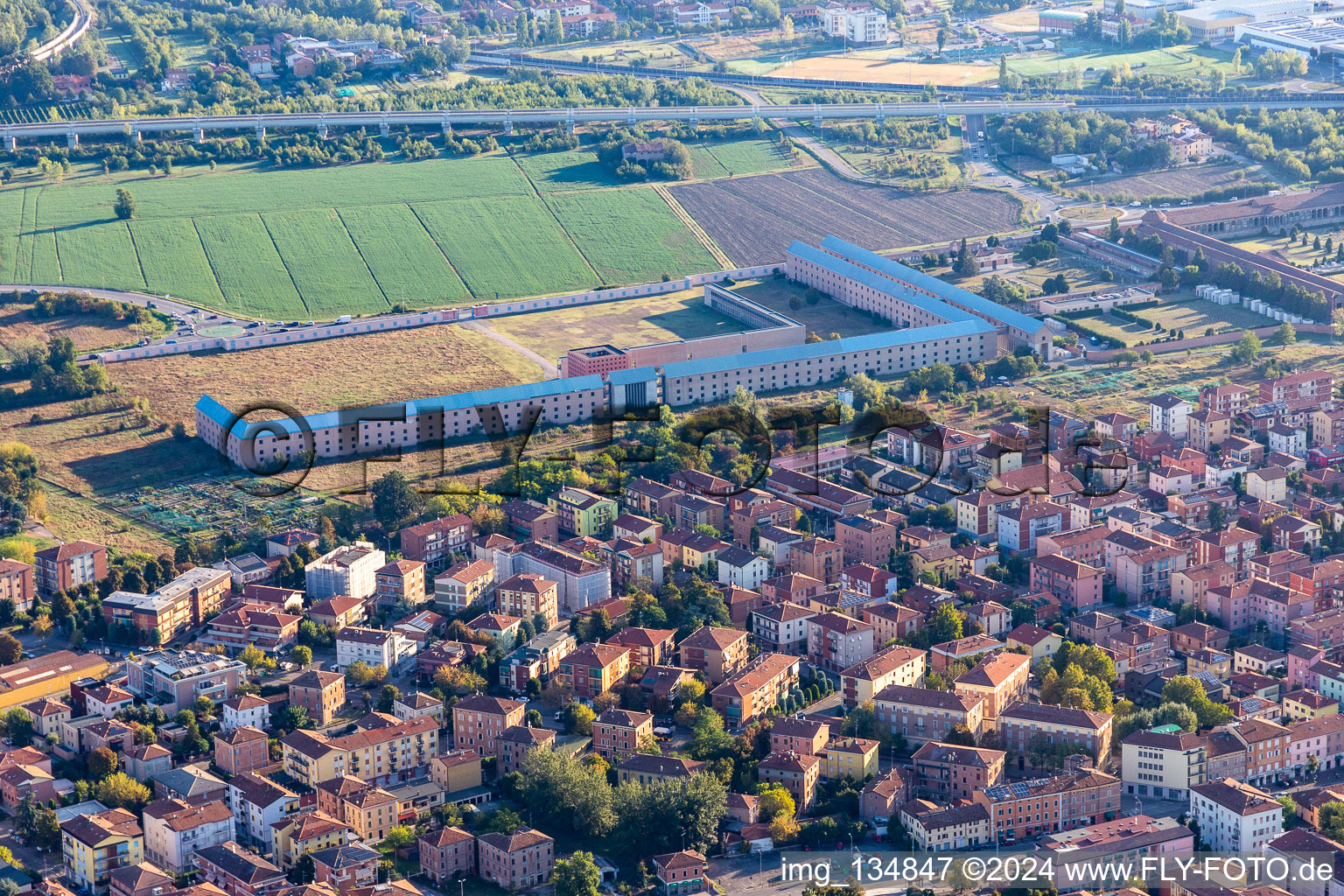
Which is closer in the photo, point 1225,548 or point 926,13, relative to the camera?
point 1225,548

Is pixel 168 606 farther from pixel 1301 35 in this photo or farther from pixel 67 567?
pixel 1301 35

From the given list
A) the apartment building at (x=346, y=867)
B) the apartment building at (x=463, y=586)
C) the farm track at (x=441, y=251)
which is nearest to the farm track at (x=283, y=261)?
the farm track at (x=441, y=251)

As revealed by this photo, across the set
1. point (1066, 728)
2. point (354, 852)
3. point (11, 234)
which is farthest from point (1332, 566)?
point (11, 234)

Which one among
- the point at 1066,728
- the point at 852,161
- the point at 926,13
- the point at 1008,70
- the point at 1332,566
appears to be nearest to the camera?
the point at 1066,728

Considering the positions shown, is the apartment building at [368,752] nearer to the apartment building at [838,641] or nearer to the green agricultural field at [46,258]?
the apartment building at [838,641]

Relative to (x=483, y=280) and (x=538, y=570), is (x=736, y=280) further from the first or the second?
(x=538, y=570)

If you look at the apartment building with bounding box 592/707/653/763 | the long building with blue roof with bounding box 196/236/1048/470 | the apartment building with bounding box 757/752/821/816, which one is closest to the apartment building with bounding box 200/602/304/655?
the apartment building with bounding box 592/707/653/763

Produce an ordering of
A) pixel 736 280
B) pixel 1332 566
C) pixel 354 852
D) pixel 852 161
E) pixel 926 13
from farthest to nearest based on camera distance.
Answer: pixel 926 13, pixel 852 161, pixel 736 280, pixel 1332 566, pixel 354 852

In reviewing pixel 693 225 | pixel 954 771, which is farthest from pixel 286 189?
pixel 954 771
